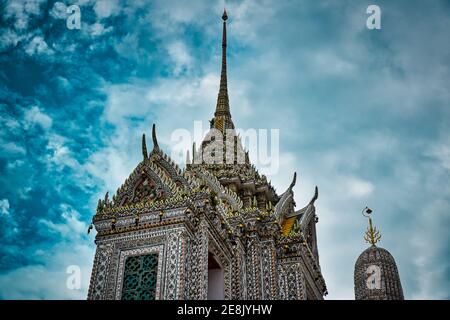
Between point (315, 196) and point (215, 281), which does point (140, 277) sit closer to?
point (215, 281)

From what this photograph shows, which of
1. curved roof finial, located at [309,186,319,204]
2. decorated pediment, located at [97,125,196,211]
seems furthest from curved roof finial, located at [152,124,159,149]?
curved roof finial, located at [309,186,319,204]

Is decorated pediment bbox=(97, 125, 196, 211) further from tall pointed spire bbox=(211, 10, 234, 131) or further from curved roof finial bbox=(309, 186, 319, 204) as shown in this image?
tall pointed spire bbox=(211, 10, 234, 131)

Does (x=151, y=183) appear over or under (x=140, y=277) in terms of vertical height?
over

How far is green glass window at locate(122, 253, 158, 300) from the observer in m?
14.6

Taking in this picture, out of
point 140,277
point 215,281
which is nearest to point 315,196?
point 215,281

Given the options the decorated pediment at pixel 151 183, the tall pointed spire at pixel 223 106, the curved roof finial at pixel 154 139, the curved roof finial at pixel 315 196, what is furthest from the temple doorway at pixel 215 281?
the tall pointed spire at pixel 223 106

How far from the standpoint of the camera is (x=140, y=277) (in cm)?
1483

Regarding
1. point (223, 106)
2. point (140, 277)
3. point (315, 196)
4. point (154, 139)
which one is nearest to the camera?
point (140, 277)

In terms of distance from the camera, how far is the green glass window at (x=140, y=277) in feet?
47.8

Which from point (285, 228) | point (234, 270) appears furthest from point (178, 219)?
point (285, 228)

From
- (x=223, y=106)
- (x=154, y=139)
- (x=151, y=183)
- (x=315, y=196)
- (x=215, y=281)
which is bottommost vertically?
(x=215, y=281)
